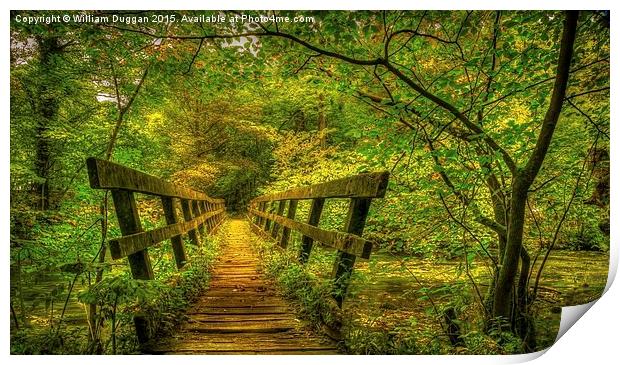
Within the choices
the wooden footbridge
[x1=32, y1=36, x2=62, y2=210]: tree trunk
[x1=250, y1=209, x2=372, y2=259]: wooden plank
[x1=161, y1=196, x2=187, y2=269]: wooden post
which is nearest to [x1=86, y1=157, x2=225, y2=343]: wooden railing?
the wooden footbridge

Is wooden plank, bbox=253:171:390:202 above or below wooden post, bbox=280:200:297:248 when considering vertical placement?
above

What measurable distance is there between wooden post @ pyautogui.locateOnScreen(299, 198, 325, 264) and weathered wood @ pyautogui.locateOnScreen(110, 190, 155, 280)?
4.60 feet

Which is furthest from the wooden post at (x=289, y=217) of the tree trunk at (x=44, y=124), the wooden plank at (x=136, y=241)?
the tree trunk at (x=44, y=124)

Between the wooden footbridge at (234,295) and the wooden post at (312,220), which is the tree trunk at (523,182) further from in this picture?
the wooden post at (312,220)

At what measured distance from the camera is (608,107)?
305 centimetres

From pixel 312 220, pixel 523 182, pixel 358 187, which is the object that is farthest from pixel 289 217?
pixel 523 182

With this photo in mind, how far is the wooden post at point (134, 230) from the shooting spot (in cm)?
227

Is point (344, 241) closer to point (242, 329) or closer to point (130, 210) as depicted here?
point (242, 329)

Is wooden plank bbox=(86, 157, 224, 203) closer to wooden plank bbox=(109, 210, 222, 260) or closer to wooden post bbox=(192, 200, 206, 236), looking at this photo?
wooden plank bbox=(109, 210, 222, 260)

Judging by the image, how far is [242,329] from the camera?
2.62m

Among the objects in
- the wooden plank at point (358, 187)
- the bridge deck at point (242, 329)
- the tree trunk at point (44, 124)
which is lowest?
the bridge deck at point (242, 329)

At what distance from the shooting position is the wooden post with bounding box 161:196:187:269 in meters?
3.49

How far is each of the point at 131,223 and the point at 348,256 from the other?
1365 millimetres

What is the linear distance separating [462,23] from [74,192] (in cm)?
395
